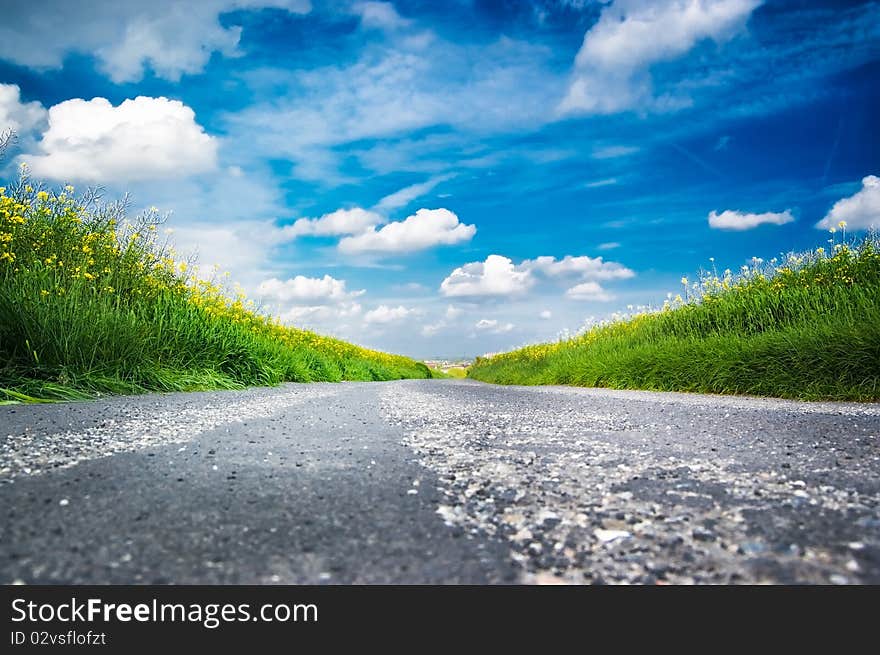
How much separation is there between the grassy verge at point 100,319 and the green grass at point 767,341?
604cm

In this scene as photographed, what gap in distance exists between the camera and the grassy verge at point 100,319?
505 centimetres

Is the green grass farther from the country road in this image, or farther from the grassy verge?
the grassy verge

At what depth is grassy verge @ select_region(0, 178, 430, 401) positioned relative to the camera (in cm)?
505

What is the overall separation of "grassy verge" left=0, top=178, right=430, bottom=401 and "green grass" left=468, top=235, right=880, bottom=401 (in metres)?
6.04

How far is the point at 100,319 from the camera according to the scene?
18.3 ft

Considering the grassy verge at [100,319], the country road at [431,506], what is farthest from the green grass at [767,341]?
the grassy verge at [100,319]

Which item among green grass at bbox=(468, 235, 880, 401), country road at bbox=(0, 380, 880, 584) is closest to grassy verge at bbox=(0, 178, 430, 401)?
country road at bbox=(0, 380, 880, 584)

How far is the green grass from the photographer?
597 cm

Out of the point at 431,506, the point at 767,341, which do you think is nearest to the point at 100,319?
the point at 431,506

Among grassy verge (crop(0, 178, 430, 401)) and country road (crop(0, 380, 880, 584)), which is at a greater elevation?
grassy verge (crop(0, 178, 430, 401))

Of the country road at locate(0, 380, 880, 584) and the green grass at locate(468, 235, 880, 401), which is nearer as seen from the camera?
the country road at locate(0, 380, 880, 584)
